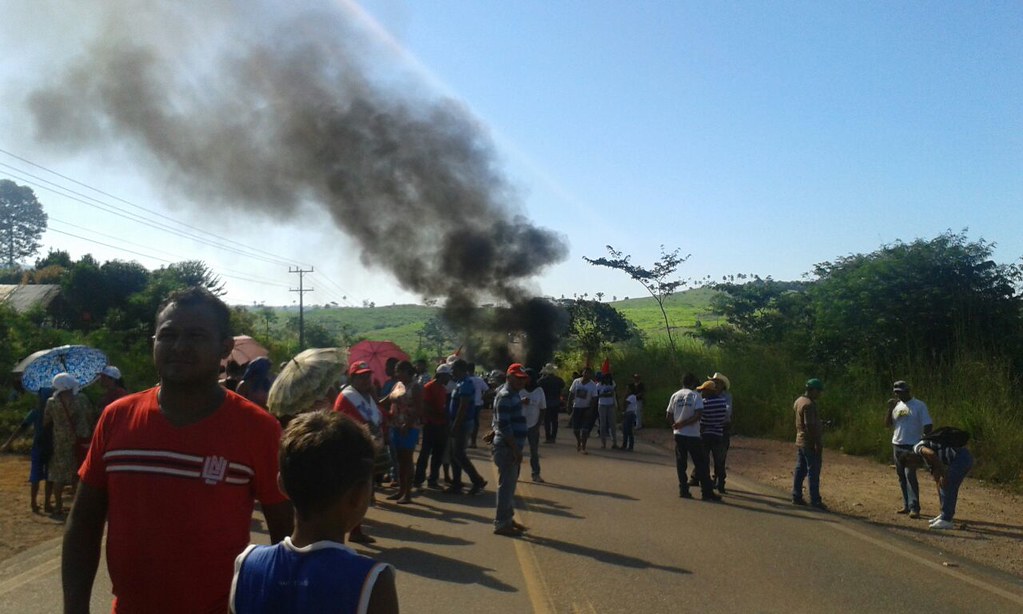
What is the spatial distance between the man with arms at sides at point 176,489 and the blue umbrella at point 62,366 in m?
7.63

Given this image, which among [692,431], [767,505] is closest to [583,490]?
[692,431]

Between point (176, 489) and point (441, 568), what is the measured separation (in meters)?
4.70

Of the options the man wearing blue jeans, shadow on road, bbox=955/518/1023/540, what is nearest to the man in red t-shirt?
the man wearing blue jeans

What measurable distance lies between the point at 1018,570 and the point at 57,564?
788cm

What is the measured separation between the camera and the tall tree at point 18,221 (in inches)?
3711

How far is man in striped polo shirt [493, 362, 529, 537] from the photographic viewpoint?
→ 8062 millimetres

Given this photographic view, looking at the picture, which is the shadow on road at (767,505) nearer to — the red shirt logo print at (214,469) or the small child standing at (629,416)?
the small child standing at (629,416)

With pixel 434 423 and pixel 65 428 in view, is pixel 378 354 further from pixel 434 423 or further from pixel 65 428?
pixel 65 428

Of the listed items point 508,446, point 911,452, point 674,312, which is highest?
point 674,312

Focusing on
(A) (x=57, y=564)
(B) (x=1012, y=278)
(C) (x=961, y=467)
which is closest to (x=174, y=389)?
(A) (x=57, y=564)

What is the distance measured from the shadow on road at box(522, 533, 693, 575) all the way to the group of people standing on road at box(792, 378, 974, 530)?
3.75 m

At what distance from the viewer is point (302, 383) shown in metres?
6.86

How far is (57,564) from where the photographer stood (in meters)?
6.70

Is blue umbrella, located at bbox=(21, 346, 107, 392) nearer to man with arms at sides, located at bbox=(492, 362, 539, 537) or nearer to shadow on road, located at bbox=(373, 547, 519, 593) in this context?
shadow on road, located at bbox=(373, 547, 519, 593)
